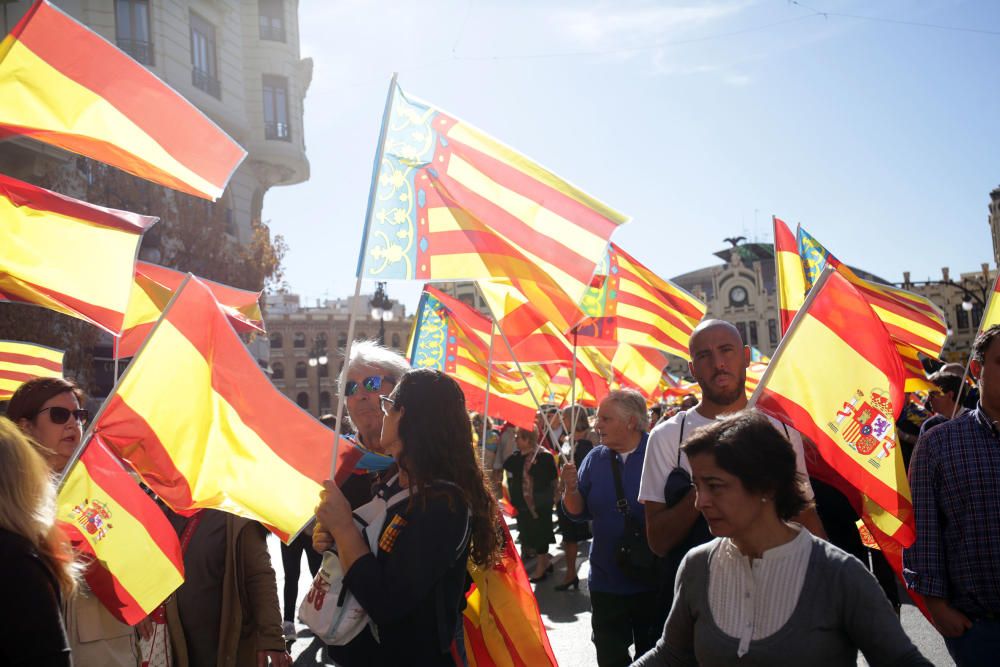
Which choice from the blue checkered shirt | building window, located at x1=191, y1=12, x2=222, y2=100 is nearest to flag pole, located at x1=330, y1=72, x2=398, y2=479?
the blue checkered shirt

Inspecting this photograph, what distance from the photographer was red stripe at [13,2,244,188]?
4.10 meters

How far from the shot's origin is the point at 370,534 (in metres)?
2.95

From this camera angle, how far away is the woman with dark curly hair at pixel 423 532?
9.03 ft

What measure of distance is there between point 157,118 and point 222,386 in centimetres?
137

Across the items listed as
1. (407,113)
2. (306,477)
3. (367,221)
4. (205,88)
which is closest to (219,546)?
(306,477)

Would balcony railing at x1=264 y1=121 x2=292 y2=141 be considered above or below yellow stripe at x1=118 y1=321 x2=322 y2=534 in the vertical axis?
above

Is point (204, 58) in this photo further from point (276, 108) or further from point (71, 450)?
point (71, 450)

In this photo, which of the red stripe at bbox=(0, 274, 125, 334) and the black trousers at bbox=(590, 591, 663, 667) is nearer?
the red stripe at bbox=(0, 274, 125, 334)

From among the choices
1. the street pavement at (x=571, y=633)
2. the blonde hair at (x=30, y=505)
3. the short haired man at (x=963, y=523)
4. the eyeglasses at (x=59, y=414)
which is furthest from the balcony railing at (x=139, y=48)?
the short haired man at (x=963, y=523)

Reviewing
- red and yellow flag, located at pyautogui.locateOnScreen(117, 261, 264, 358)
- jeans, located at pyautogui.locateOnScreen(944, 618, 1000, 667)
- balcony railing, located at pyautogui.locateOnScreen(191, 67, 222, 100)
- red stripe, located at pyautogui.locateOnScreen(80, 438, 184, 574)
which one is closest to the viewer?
jeans, located at pyautogui.locateOnScreen(944, 618, 1000, 667)

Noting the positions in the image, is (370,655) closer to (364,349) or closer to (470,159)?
(364,349)

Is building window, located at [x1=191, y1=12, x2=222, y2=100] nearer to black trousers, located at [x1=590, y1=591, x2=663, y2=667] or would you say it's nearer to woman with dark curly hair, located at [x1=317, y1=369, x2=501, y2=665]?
black trousers, located at [x1=590, y1=591, x2=663, y2=667]

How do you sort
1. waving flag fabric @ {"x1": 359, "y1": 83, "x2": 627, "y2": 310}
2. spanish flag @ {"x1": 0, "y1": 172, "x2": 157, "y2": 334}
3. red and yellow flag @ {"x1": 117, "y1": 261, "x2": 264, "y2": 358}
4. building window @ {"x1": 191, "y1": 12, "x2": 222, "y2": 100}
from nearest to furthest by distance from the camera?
spanish flag @ {"x1": 0, "y1": 172, "x2": 157, "y2": 334}
waving flag fabric @ {"x1": 359, "y1": 83, "x2": 627, "y2": 310}
red and yellow flag @ {"x1": 117, "y1": 261, "x2": 264, "y2": 358}
building window @ {"x1": 191, "y1": 12, "x2": 222, "y2": 100}

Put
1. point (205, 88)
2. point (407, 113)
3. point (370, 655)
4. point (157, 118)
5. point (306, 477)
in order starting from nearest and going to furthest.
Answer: point (370, 655), point (306, 477), point (157, 118), point (407, 113), point (205, 88)
